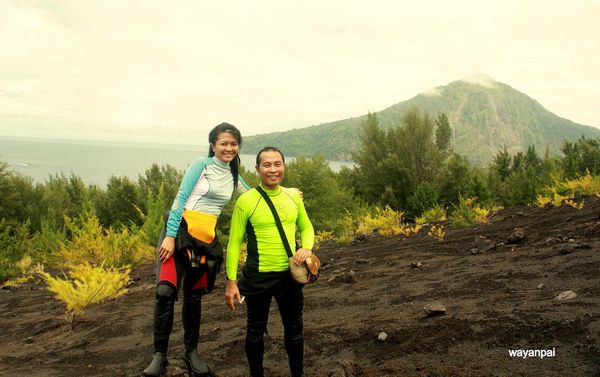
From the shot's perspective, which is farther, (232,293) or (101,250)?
(101,250)

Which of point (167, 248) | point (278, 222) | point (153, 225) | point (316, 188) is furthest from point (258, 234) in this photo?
point (316, 188)

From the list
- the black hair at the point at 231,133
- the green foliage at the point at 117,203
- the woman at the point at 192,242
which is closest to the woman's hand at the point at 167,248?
the woman at the point at 192,242

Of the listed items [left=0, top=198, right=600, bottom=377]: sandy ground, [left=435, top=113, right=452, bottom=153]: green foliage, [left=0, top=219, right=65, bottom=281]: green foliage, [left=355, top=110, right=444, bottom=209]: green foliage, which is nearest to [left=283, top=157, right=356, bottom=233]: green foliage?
[left=355, top=110, right=444, bottom=209]: green foliage

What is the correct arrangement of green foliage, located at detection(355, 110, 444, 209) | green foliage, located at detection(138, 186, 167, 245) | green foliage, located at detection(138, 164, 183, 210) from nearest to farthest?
green foliage, located at detection(138, 186, 167, 245)
green foliage, located at detection(355, 110, 444, 209)
green foliage, located at detection(138, 164, 183, 210)

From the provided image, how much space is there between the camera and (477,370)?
2.75m

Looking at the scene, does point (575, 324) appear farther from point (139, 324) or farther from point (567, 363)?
point (139, 324)

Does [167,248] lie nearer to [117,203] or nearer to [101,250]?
[101,250]

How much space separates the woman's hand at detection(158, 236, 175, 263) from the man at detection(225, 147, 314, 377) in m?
0.49

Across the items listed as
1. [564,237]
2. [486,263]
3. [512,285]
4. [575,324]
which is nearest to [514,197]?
[564,237]

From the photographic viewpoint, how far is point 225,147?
129 inches

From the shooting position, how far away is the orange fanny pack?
10.5ft

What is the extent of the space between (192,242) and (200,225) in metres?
0.14

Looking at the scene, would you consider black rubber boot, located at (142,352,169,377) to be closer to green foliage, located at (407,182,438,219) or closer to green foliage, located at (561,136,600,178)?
green foliage, located at (407,182,438,219)

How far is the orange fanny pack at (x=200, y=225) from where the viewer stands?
10.5 feet
